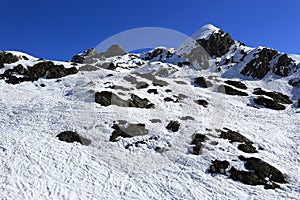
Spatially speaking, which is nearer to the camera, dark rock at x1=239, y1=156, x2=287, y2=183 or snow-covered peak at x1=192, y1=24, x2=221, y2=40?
dark rock at x1=239, y1=156, x2=287, y2=183

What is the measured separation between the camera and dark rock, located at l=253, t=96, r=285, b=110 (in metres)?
46.6

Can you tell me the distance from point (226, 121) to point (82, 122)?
63.2 ft

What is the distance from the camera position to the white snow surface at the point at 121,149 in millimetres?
19484

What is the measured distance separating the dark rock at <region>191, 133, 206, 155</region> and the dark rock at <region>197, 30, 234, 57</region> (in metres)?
61.3

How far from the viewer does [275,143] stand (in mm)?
31031

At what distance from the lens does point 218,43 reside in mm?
89000

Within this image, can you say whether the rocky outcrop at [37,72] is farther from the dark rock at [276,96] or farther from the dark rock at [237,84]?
the dark rock at [276,96]

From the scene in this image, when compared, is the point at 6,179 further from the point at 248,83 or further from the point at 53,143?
the point at 248,83

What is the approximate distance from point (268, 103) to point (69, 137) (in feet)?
117

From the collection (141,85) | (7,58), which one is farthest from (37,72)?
(141,85)

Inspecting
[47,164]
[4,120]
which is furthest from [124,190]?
[4,120]

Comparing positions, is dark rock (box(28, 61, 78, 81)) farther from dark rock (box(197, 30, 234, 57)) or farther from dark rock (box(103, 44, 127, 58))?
dark rock (box(103, 44, 127, 58))

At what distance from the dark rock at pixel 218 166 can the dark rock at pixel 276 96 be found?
31.4m

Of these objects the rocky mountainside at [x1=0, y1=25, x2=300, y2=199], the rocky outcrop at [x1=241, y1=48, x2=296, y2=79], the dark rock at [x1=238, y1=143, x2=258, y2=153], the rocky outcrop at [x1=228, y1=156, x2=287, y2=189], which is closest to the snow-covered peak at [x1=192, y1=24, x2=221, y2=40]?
the rocky outcrop at [x1=241, y1=48, x2=296, y2=79]
